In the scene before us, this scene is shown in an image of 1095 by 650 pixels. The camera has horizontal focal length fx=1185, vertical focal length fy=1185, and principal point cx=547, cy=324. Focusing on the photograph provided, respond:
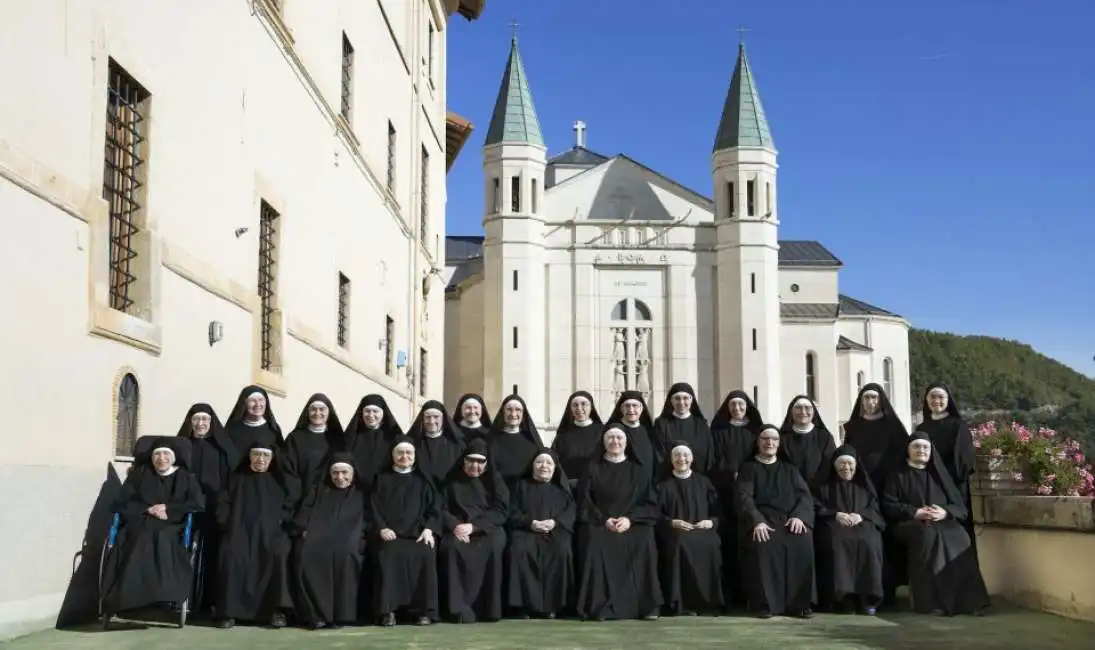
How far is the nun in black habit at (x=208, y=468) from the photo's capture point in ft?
27.5

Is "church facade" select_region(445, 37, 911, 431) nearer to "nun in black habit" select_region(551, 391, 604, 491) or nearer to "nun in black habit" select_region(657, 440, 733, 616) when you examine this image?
"nun in black habit" select_region(551, 391, 604, 491)

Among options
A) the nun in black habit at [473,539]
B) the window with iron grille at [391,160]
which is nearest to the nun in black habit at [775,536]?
the nun in black habit at [473,539]

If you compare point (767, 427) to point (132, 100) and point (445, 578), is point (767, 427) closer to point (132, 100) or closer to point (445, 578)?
point (445, 578)

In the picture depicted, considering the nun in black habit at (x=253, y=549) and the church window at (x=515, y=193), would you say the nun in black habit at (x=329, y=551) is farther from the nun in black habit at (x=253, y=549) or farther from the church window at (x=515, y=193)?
the church window at (x=515, y=193)

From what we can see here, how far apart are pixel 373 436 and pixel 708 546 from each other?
280cm

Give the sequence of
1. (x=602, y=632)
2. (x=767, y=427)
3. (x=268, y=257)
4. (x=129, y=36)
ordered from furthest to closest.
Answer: (x=268, y=257) → (x=767, y=427) → (x=129, y=36) → (x=602, y=632)

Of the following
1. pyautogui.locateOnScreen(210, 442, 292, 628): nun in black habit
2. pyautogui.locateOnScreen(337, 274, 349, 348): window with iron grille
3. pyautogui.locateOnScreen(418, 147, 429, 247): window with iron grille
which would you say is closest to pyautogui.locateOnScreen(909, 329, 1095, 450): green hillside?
pyautogui.locateOnScreen(418, 147, 429, 247): window with iron grille

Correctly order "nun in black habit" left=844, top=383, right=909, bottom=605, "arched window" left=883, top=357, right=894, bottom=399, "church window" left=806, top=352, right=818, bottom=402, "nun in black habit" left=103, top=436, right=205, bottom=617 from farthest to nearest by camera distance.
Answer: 1. "arched window" left=883, top=357, right=894, bottom=399
2. "church window" left=806, top=352, right=818, bottom=402
3. "nun in black habit" left=844, top=383, right=909, bottom=605
4. "nun in black habit" left=103, top=436, right=205, bottom=617

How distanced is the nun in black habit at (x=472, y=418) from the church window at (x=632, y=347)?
105 ft

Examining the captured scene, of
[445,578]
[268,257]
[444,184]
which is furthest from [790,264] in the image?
[445,578]

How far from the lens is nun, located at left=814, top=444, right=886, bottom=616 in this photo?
8695 mm

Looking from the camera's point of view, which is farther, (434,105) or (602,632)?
(434,105)

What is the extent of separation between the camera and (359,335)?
1714 cm

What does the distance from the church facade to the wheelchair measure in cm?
3261
